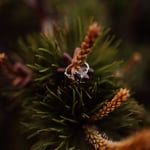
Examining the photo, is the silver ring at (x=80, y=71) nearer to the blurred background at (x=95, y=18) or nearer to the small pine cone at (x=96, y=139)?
the small pine cone at (x=96, y=139)

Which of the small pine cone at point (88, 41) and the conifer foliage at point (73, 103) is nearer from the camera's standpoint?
the small pine cone at point (88, 41)

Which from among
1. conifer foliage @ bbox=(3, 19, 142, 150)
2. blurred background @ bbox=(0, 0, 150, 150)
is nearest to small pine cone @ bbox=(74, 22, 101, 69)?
conifer foliage @ bbox=(3, 19, 142, 150)

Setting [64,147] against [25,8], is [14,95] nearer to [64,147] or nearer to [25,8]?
[64,147]

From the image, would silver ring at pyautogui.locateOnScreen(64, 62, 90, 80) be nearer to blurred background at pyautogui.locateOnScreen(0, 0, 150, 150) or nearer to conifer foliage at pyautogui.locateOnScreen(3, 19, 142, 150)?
conifer foliage at pyautogui.locateOnScreen(3, 19, 142, 150)

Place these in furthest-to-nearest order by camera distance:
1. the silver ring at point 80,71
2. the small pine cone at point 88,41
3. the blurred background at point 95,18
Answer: the blurred background at point 95,18 < the silver ring at point 80,71 < the small pine cone at point 88,41

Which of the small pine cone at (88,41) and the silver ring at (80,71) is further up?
the silver ring at (80,71)

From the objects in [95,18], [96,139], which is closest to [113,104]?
[96,139]

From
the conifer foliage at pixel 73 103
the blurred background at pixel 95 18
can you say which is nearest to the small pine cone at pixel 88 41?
the conifer foliage at pixel 73 103

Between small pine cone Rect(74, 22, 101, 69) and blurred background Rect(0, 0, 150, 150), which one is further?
blurred background Rect(0, 0, 150, 150)
